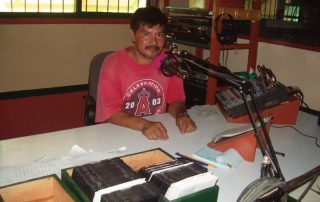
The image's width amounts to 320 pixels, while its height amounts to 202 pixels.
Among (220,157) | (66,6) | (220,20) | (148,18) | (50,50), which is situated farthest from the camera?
(66,6)

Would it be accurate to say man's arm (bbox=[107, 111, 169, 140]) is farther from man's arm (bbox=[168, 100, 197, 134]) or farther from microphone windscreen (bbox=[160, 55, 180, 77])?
microphone windscreen (bbox=[160, 55, 180, 77])

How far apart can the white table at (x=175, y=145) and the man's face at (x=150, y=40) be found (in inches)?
14.9

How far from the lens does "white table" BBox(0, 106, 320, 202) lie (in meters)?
1.25

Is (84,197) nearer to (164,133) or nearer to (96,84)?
(164,133)

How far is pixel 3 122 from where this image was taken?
315 cm

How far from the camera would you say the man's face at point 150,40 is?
73.9 inches

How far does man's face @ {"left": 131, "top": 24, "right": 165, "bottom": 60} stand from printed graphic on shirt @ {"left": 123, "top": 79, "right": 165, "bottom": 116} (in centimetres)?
16

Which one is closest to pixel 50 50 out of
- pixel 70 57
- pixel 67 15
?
pixel 70 57

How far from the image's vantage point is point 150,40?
189 cm

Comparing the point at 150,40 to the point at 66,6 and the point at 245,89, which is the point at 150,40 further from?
the point at 66,6

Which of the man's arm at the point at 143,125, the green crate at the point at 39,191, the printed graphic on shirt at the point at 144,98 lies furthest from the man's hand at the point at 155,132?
the green crate at the point at 39,191

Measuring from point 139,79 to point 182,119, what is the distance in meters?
0.39

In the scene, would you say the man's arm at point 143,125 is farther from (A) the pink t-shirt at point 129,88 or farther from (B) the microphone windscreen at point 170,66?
(B) the microphone windscreen at point 170,66

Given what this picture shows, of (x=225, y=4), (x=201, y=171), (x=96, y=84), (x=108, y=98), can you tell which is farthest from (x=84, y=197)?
(x=225, y=4)
